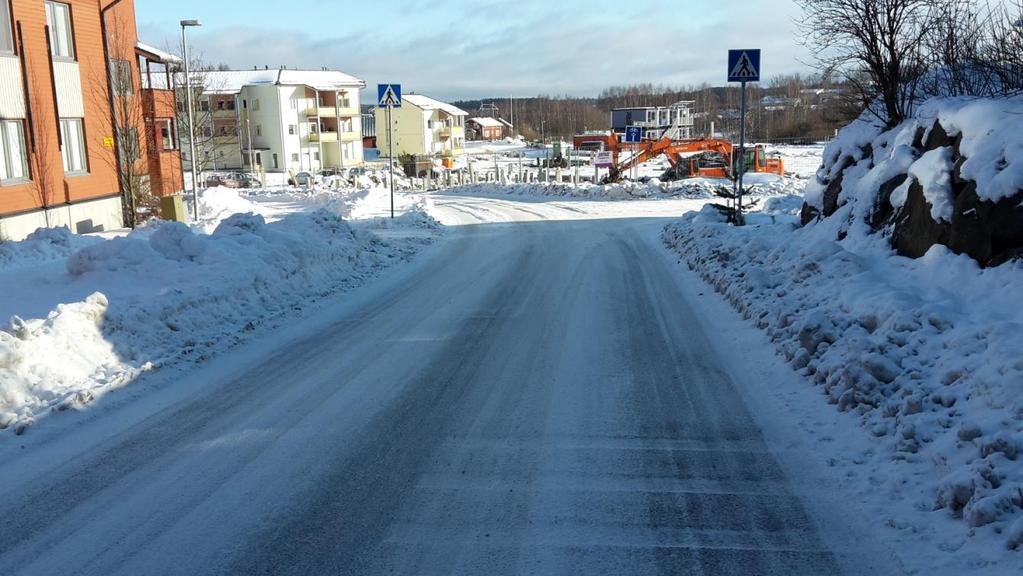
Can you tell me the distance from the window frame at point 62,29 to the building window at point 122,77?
66.1 inches

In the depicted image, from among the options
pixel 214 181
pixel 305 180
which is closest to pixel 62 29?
pixel 214 181

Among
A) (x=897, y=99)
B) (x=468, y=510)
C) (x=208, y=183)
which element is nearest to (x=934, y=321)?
(x=468, y=510)

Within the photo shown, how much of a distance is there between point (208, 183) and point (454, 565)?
5542 cm

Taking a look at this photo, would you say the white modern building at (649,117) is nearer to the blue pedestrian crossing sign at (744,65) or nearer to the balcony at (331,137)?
the balcony at (331,137)

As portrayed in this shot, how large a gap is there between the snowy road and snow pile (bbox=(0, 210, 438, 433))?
0.72 meters

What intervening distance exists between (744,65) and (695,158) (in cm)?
2812

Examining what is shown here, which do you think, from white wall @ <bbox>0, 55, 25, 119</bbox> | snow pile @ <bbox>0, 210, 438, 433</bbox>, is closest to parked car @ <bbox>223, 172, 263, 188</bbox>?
white wall @ <bbox>0, 55, 25, 119</bbox>

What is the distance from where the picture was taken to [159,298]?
9.81 meters

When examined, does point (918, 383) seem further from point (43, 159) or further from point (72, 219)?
point (72, 219)

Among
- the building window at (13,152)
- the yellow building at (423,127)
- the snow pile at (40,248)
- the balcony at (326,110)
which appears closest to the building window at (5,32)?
the building window at (13,152)

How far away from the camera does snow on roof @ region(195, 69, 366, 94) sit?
7444 cm

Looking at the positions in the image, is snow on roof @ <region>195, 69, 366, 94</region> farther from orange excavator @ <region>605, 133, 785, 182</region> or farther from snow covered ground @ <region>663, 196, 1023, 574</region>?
snow covered ground @ <region>663, 196, 1023, 574</region>

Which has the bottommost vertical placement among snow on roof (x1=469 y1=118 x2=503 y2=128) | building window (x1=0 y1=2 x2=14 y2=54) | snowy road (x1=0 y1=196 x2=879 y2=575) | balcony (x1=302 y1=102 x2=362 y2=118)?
snowy road (x1=0 y1=196 x2=879 y2=575)

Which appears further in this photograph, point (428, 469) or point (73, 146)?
point (73, 146)
